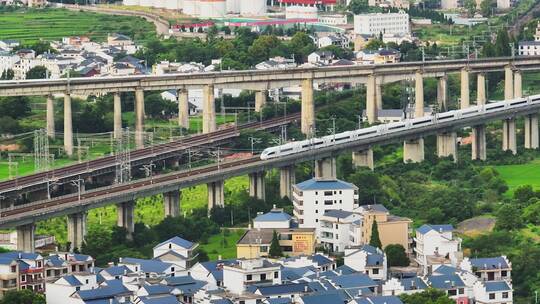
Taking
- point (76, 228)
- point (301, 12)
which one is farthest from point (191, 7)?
point (76, 228)

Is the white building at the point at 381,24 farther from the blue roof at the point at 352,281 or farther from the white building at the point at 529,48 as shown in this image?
the blue roof at the point at 352,281

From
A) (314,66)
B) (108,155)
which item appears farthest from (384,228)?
(314,66)

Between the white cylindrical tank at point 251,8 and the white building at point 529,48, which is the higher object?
the white cylindrical tank at point 251,8

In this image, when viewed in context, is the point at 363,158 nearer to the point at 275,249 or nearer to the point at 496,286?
the point at 275,249

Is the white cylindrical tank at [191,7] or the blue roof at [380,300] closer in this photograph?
the blue roof at [380,300]

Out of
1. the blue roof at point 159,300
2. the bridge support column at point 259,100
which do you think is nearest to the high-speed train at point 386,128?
the bridge support column at point 259,100

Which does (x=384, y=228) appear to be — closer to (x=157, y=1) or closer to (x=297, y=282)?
(x=297, y=282)
